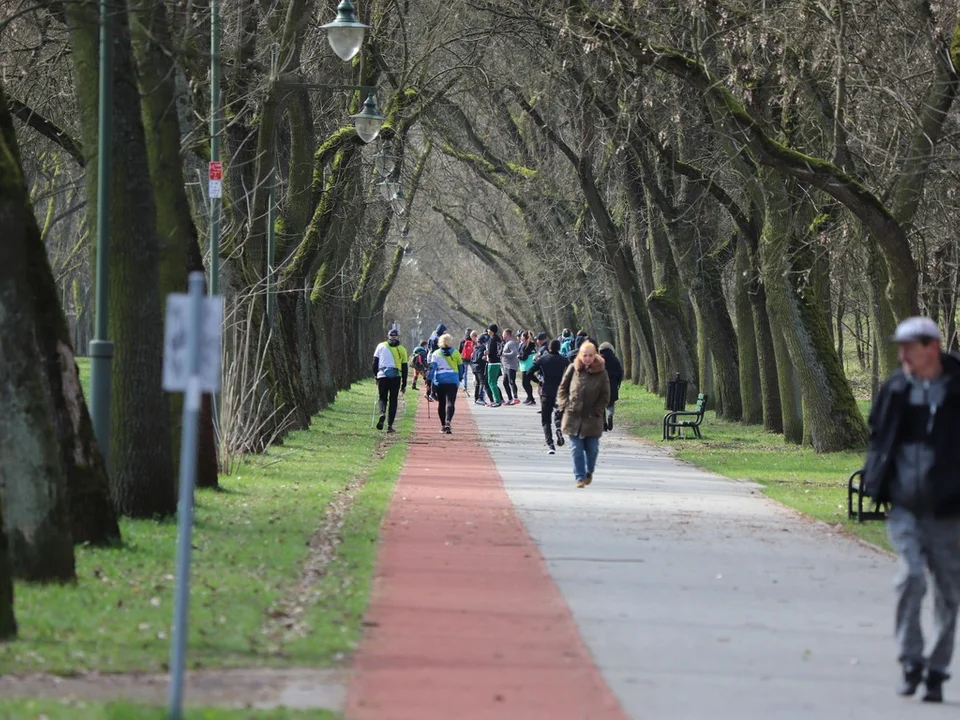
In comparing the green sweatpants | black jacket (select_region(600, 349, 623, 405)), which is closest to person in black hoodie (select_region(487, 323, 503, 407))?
the green sweatpants

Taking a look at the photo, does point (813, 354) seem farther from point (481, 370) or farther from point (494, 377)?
point (481, 370)

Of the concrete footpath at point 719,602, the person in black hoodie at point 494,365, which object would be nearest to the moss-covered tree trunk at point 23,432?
the concrete footpath at point 719,602

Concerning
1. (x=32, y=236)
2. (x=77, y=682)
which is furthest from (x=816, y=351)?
(x=77, y=682)

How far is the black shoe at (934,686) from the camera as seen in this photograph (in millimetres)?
8086

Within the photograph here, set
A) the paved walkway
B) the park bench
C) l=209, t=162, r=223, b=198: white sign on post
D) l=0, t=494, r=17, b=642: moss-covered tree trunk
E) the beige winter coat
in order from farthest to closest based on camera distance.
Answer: the park bench < the beige winter coat < l=209, t=162, r=223, b=198: white sign on post < l=0, t=494, r=17, b=642: moss-covered tree trunk < the paved walkway

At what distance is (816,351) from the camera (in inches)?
1032

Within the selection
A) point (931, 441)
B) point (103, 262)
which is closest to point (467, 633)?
point (931, 441)

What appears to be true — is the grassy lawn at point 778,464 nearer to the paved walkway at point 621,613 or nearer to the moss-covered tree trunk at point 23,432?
the paved walkway at point 621,613

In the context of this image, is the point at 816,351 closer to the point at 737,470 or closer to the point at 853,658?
the point at 737,470

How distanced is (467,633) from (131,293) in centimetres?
634

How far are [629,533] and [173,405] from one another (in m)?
4.74

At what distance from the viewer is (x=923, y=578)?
836cm

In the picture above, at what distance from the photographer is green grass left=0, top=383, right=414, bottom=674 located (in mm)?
8750

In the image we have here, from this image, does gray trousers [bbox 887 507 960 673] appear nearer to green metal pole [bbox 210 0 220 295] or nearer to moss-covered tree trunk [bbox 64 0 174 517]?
moss-covered tree trunk [bbox 64 0 174 517]
